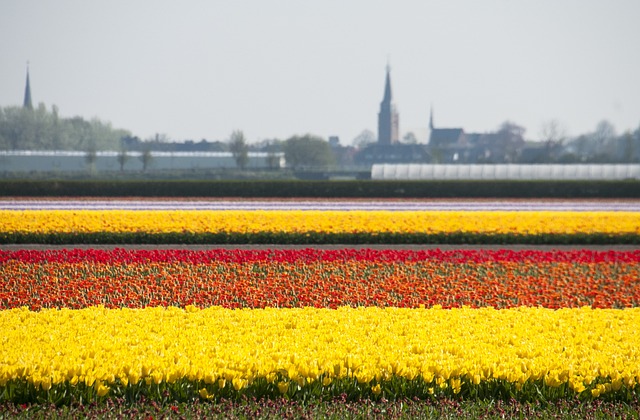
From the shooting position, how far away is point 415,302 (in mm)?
9242

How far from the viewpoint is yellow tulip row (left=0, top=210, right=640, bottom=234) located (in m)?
15.2

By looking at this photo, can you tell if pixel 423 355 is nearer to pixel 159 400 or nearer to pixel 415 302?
pixel 159 400

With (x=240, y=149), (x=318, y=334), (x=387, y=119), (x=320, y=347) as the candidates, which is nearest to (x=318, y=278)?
(x=318, y=334)

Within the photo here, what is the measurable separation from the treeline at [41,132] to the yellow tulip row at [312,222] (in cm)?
7207

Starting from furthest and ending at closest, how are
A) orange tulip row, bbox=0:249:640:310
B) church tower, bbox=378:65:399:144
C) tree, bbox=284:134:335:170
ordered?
church tower, bbox=378:65:399:144 < tree, bbox=284:134:335:170 < orange tulip row, bbox=0:249:640:310

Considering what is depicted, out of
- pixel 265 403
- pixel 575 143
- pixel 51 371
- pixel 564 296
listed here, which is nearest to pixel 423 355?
pixel 265 403

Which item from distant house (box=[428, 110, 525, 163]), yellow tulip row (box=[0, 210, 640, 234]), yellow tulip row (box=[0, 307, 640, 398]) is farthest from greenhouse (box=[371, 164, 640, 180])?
distant house (box=[428, 110, 525, 163])

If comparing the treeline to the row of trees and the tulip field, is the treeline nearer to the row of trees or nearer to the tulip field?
the row of trees

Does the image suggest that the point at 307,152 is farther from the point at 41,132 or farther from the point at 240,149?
the point at 41,132

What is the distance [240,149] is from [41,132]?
32.3 metres

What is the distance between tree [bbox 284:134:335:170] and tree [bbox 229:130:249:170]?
15.1ft

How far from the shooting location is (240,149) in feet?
238

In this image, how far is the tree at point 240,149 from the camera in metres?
68.6

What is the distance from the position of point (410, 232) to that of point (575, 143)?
293ft
